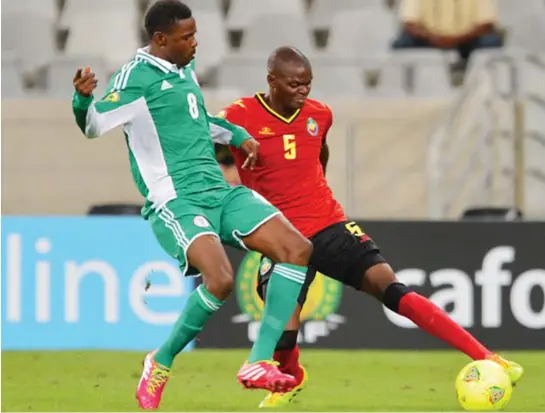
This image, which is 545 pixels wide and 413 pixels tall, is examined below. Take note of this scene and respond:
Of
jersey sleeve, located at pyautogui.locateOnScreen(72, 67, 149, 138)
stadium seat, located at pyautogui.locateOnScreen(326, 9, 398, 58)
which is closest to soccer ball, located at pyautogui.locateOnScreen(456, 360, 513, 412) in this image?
jersey sleeve, located at pyautogui.locateOnScreen(72, 67, 149, 138)

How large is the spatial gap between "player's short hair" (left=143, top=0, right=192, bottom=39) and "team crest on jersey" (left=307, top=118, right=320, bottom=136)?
1223mm

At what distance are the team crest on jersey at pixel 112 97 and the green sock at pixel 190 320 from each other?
3.35ft

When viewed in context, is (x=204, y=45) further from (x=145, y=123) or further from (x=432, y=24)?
(x=145, y=123)

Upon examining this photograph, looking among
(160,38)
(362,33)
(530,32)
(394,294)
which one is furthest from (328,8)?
(160,38)

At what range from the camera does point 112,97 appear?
23.8 ft

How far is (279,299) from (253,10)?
9.32 metres

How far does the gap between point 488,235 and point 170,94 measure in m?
5.02

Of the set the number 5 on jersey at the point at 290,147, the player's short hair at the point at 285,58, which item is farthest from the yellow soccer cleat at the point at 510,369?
the player's short hair at the point at 285,58

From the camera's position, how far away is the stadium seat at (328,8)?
640 inches

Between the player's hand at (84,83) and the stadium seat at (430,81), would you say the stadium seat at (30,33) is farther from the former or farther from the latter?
the player's hand at (84,83)

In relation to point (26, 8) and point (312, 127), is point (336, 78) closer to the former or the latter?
point (26, 8)

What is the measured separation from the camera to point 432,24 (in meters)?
15.4

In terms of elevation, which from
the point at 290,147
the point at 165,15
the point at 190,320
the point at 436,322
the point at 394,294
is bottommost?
the point at 436,322

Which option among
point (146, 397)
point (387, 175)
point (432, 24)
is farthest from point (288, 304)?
point (432, 24)
